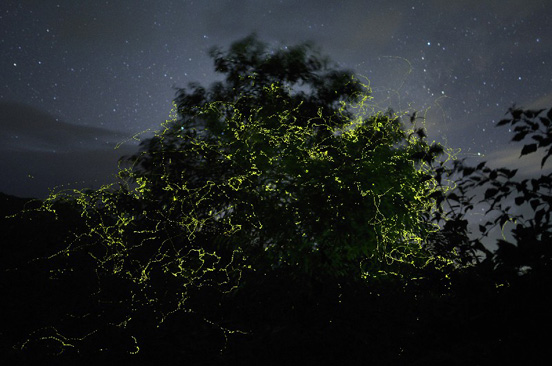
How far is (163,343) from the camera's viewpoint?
5438mm

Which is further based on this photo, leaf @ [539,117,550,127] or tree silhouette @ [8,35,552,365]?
tree silhouette @ [8,35,552,365]

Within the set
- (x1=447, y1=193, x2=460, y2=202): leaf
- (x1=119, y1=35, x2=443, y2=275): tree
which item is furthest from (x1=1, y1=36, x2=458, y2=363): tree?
(x1=447, y1=193, x2=460, y2=202): leaf

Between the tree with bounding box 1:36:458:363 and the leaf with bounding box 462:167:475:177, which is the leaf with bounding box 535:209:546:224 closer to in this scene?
the leaf with bounding box 462:167:475:177

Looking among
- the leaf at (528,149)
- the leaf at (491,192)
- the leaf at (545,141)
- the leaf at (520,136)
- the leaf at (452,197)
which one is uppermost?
the leaf at (520,136)

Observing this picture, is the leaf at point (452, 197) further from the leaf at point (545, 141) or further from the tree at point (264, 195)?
the tree at point (264, 195)

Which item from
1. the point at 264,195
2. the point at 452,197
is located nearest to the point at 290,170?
the point at 264,195

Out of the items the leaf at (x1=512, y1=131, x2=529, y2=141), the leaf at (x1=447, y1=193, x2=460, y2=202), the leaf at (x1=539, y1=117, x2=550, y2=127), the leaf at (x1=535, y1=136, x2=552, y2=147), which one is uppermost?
the leaf at (x1=539, y1=117, x2=550, y2=127)

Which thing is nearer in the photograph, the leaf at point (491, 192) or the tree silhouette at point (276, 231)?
the leaf at point (491, 192)

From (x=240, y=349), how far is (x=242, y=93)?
3658 millimetres

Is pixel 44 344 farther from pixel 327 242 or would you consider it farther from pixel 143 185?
pixel 327 242

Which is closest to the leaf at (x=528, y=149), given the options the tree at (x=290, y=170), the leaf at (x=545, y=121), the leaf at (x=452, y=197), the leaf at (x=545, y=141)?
the leaf at (x=545, y=141)

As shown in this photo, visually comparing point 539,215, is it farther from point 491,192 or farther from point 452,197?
point 452,197

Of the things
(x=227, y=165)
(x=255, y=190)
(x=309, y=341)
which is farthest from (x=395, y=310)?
(x=227, y=165)

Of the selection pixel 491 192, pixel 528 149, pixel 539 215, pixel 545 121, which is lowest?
pixel 539 215
